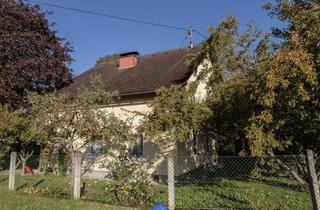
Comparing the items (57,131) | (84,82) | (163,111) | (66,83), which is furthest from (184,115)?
(66,83)

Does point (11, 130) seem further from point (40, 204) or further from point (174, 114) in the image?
point (40, 204)

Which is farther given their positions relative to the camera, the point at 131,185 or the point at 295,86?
the point at 131,185

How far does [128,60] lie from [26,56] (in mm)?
5803

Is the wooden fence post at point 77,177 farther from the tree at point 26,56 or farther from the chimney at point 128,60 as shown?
the chimney at point 128,60

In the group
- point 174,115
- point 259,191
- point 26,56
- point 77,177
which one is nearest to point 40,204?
point 77,177

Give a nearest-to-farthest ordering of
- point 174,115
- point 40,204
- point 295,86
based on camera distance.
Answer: point 295,86, point 40,204, point 174,115

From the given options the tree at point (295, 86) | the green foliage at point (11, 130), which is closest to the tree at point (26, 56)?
the green foliage at point (11, 130)

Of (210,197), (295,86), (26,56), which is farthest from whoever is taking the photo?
(26,56)

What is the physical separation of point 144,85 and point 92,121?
487 cm

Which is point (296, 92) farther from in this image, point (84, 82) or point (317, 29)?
point (84, 82)

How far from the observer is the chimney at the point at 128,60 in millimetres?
21359

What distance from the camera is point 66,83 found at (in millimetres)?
21609

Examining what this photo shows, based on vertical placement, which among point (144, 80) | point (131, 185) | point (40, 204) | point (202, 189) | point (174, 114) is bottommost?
point (40, 204)

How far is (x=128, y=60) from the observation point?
2159cm
